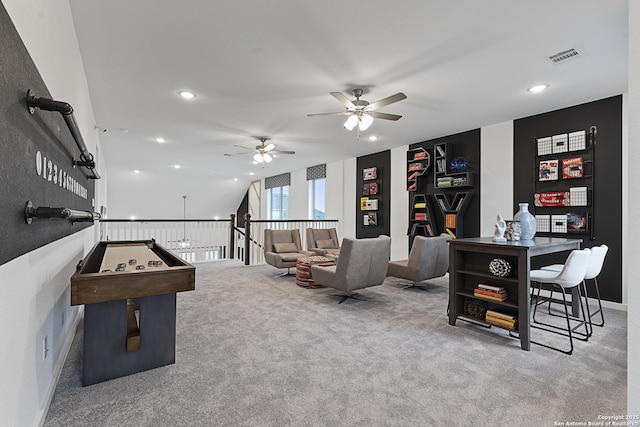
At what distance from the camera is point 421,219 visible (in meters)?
6.48

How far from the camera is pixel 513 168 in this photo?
16.8 feet

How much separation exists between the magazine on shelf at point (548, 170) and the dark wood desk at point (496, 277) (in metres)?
1.46

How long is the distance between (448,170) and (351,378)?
4.70 m

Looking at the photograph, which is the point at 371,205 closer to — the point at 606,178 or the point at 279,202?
the point at 606,178

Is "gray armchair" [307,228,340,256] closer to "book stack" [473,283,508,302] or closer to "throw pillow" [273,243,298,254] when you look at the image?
"throw pillow" [273,243,298,254]

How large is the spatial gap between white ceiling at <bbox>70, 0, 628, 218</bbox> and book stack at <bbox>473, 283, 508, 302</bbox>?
86.8 inches

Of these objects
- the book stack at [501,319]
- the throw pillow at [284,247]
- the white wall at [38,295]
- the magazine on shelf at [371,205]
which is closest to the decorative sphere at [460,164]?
the magazine on shelf at [371,205]

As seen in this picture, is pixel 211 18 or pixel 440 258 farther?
pixel 440 258

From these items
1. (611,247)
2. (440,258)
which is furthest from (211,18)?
(611,247)

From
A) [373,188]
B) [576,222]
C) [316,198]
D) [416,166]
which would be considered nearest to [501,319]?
[576,222]

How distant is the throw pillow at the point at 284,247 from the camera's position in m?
6.32

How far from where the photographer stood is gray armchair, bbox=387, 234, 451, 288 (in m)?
4.72

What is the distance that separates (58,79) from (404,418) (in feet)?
10.1

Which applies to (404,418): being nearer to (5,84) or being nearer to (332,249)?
(5,84)
